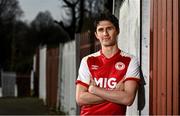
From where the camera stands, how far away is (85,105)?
4016 millimetres

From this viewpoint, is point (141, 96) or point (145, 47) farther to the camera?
point (145, 47)

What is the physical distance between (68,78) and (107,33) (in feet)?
33.5

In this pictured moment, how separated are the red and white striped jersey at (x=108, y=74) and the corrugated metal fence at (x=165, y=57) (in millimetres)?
184

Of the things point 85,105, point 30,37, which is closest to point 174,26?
point 85,105

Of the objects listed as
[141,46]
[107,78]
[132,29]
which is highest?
[132,29]

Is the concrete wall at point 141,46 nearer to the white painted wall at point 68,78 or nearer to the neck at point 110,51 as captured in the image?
the neck at point 110,51

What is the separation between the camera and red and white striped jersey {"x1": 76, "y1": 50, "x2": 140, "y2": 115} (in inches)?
155

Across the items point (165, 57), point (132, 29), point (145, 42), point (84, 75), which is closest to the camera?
point (165, 57)

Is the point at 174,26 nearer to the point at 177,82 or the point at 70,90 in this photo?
the point at 177,82

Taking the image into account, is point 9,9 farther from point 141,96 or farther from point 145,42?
point 141,96

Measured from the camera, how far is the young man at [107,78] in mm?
3902

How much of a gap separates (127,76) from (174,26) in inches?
20.3

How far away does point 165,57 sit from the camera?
3.82 m

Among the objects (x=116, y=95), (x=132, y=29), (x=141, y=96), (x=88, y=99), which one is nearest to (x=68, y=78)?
(x=132, y=29)
